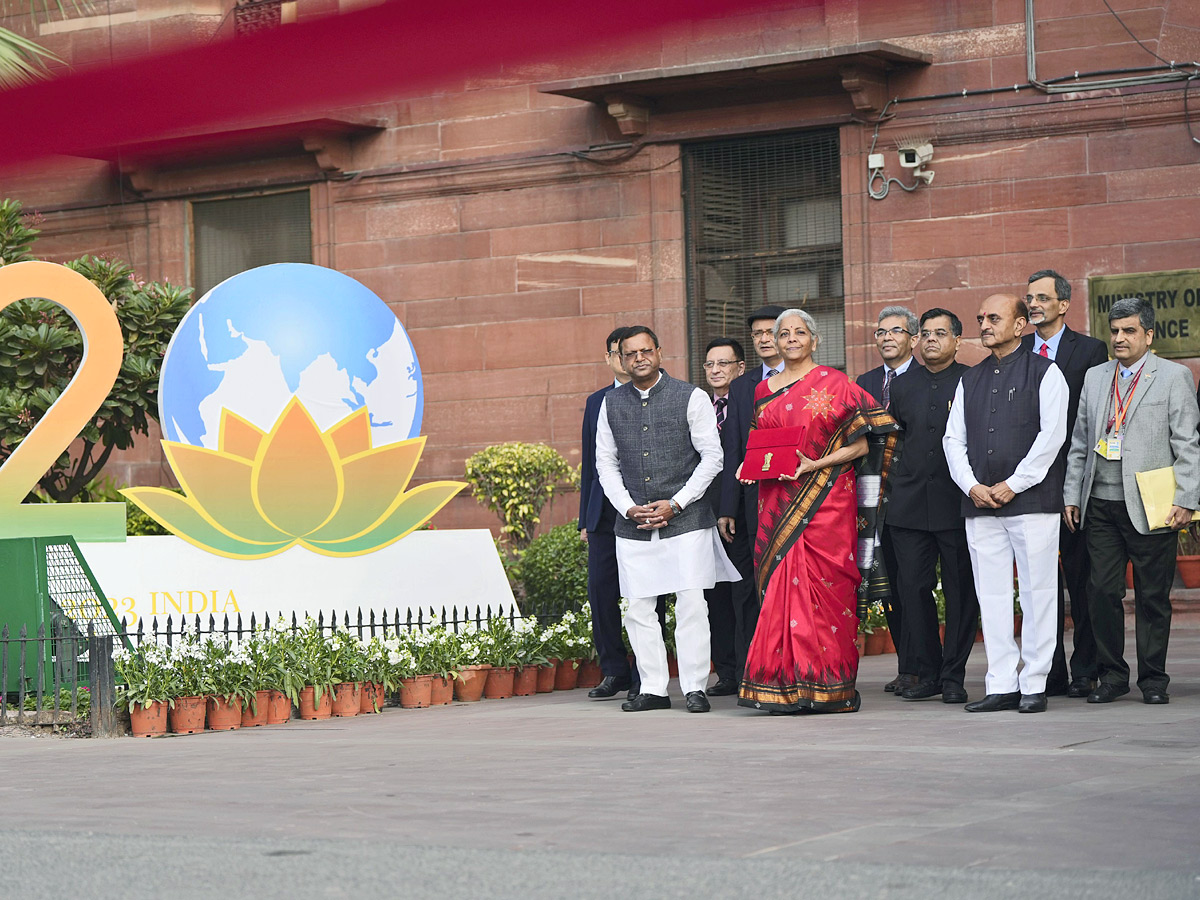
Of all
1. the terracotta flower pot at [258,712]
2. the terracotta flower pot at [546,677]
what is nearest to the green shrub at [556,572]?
the terracotta flower pot at [546,677]

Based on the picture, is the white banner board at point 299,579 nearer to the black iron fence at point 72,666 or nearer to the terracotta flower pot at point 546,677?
the black iron fence at point 72,666

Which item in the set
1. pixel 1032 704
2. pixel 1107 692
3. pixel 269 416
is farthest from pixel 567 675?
pixel 1107 692

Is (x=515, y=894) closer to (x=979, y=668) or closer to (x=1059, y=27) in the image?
(x=979, y=668)

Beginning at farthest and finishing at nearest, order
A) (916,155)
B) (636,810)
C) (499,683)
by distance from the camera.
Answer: (916,155) → (499,683) → (636,810)

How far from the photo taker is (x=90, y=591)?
9.02m

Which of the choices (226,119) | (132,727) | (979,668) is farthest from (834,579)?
(226,119)

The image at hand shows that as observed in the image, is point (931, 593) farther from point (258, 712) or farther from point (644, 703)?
point (258, 712)

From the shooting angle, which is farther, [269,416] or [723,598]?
[269,416]

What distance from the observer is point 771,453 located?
8.29 metres

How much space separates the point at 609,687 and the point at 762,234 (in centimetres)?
807

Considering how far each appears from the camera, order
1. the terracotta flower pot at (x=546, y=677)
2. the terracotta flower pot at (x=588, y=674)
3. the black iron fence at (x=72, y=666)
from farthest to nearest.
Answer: the terracotta flower pot at (x=588, y=674) → the terracotta flower pot at (x=546, y=677) → the black iron fence at (x=72, y=666)

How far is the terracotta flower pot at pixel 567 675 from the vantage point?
412 inches

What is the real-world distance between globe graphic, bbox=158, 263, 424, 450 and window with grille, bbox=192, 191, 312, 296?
712 centimetres

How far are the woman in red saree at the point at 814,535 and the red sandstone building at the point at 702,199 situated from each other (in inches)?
256
